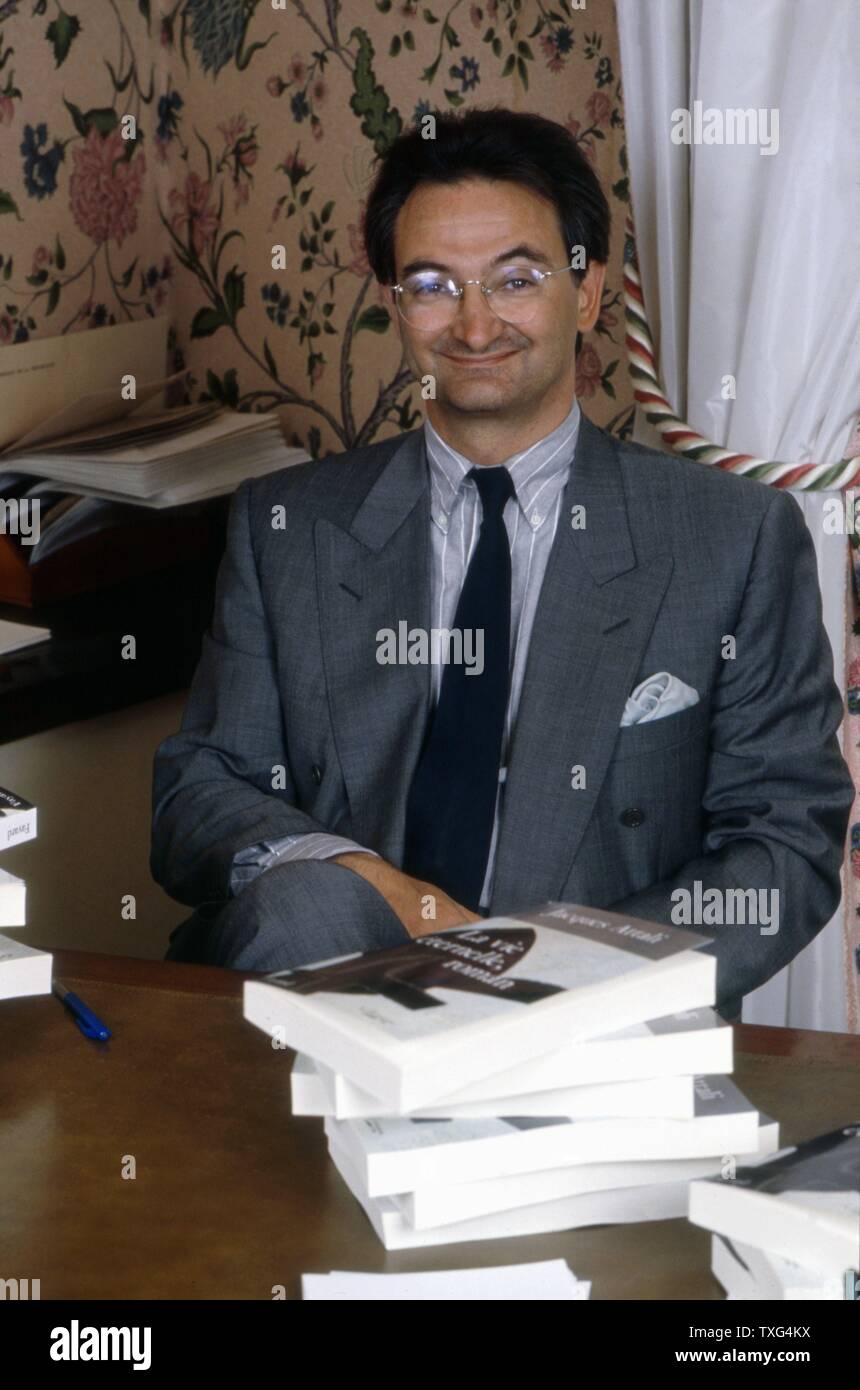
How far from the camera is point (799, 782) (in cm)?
146

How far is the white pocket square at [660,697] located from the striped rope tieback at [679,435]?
261mm

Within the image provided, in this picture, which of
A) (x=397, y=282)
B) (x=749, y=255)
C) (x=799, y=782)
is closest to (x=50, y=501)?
(x=397, y=282)

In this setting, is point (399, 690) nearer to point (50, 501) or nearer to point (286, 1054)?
point (286, 1054)

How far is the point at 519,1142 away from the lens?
78 centimetres

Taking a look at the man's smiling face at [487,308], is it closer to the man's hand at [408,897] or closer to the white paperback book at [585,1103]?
the man's hand at [408,897]

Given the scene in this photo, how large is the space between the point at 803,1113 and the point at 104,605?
142 centimetres

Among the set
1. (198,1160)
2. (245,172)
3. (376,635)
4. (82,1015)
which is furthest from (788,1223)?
(245,172)

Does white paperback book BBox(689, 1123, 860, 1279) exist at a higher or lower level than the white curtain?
lower

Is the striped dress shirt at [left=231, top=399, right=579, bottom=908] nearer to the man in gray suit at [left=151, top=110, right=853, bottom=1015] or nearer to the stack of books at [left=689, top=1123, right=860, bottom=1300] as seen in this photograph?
the man in gray suit at [left=151, top=110, right=853, bottom=1015]

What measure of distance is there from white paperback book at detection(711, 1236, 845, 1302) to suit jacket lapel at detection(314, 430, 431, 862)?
759mm

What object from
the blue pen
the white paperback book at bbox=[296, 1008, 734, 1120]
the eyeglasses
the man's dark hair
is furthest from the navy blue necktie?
the white paperback book at bbox=[296, 1008, 734, 1120]

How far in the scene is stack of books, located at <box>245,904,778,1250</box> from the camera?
29.5 inches

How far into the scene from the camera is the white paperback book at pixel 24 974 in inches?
39.7

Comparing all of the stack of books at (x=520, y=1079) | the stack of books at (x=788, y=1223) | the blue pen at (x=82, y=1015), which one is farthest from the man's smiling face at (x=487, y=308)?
the stack of books at (x=788, y=1223)
